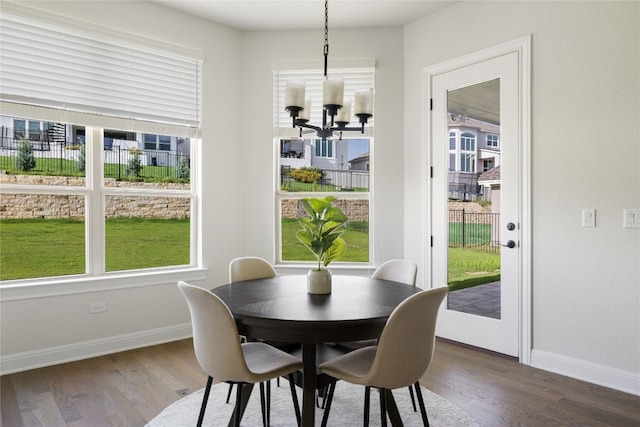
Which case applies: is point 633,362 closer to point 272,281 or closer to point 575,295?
point 575,295

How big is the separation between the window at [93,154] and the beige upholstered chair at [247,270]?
128cm

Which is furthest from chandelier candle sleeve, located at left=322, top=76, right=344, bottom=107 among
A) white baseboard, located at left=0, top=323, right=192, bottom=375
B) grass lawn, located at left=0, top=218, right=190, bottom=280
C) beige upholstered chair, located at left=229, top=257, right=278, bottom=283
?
white baseboard, located at left=0, top=323, right=192, bottom=375

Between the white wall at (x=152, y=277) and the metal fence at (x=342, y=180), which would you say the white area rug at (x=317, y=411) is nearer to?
the white wall at (x=152, y=277)

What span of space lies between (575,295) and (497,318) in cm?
63

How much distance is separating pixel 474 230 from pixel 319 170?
5.26 feet

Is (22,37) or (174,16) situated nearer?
(22,37)

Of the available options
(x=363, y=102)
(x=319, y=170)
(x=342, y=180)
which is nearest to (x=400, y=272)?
(x=363, y=102)

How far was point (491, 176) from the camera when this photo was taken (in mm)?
3377

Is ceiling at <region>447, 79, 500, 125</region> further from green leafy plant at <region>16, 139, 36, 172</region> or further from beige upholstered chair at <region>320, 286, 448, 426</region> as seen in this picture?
green leafy plant at <region>16, 139, 36, 172</region>

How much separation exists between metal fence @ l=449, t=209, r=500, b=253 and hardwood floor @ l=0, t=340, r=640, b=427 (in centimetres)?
90

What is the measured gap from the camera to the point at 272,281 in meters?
2.61

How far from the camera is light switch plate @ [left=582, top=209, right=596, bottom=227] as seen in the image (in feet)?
9.04

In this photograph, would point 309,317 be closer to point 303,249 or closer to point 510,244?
point 510,244

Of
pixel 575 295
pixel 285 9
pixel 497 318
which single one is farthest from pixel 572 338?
pixel 285 9
